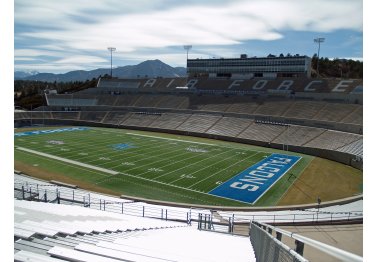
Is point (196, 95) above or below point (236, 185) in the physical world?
above

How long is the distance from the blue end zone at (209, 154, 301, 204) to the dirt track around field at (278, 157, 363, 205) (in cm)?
168

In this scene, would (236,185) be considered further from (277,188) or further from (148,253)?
(148,253)

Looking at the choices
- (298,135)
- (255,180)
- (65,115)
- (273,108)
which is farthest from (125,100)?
(255,180)

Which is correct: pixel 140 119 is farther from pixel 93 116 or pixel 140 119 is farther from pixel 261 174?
pixel 261 174

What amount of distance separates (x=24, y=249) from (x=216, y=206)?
1620cm

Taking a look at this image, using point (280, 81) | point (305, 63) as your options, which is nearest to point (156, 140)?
point (280, 81)

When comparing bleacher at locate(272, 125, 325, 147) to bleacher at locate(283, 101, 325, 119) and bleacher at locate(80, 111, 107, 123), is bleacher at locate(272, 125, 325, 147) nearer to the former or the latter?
bleacher at locate(283, 101, 325, 119)

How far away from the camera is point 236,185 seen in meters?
24.5

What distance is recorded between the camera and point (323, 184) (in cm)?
2508

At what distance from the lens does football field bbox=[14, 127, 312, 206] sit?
2262 centimetres

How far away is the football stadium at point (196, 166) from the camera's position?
626 centimetres

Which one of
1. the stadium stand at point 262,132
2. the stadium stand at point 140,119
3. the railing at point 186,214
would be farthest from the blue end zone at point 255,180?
the stadium stand at point 140,119

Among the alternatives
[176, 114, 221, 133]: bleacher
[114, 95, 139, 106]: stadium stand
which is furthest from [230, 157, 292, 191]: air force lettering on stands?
[114, 95, 139, 106]: stadium stand

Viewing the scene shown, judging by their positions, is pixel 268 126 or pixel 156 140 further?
pixel 268 126
